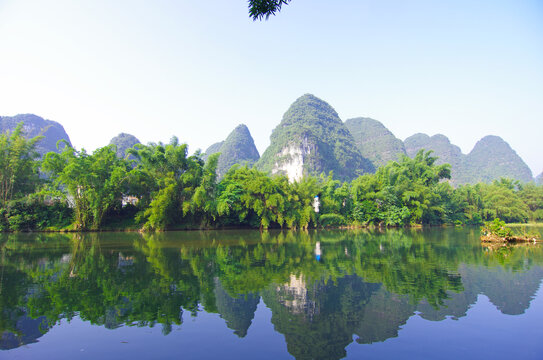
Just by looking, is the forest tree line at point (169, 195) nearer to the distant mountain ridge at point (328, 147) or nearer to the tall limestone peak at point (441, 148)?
the distant mountain ridge at point (328, 147)

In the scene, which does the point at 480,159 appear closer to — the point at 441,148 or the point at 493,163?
the point at 493,163

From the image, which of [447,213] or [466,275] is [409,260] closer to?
[466,275]

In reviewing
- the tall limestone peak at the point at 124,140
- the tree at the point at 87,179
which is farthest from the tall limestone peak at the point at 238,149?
the tree at the point at 87,179

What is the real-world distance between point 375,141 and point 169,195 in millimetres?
128600

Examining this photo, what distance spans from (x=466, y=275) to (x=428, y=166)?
3099 cm

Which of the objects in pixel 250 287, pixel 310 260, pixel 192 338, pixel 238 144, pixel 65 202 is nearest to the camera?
pixel 192 338

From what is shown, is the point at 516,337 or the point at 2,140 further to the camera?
the point at 2,140

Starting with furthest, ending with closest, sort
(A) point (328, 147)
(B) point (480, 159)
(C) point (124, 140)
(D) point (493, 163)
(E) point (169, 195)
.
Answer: (B) point (480, 159)
(D) point (493, 163)
(A) point (328, 147)
(C) point (124, 140)
(E) point (169, 195)

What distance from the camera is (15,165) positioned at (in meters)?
19.8

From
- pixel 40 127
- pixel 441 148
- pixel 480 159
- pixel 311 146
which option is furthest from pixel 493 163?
pixel 40 127

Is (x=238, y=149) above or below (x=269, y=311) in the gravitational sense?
above

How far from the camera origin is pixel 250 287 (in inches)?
237

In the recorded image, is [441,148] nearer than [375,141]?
No

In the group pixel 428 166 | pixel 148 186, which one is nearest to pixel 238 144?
pixel 428 166
